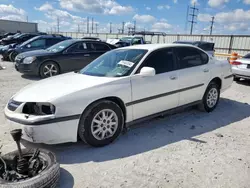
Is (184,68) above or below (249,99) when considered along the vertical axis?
above

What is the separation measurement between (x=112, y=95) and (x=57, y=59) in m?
5.60

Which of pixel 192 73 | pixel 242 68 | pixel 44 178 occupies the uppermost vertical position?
pixel 192 73

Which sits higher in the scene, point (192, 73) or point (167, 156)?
point (192, 73)

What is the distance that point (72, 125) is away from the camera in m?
3.00

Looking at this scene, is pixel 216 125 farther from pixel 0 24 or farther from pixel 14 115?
pixel 0 24

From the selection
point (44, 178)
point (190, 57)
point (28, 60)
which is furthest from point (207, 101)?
point (28, 60)

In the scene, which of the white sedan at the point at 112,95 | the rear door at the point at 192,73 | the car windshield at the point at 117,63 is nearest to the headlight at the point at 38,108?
the white sedan at the point at 112,95

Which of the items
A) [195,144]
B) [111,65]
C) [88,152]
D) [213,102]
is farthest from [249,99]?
[88,152]

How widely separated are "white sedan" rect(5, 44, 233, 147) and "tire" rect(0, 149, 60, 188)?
1.20 ft

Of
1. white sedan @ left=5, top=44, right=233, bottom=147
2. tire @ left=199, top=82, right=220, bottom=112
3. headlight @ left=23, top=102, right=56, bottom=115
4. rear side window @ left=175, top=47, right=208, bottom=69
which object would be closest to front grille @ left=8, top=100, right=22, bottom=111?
white sedan @ left=5, top=44, right=233, bottom=147

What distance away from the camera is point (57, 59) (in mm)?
8164

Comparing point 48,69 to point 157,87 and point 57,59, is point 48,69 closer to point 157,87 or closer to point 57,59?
point 57,59

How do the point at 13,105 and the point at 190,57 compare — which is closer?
the point at 13,105

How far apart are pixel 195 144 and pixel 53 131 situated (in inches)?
87.0
